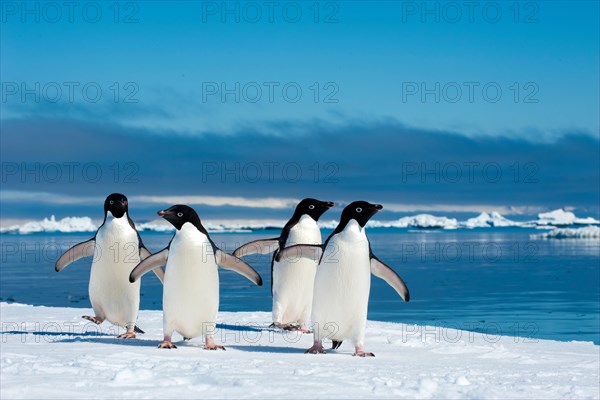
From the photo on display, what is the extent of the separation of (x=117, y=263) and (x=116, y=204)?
58 centimetres

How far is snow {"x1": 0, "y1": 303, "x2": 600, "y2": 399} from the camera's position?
5113 millimetres

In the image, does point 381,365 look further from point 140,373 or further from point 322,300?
point 140,373

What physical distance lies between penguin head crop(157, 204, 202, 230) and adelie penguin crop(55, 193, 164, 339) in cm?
102

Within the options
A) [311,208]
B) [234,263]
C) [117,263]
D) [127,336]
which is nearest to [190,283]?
[234,263]

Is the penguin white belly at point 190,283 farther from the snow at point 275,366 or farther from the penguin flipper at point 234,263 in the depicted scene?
the snow at point 275,366

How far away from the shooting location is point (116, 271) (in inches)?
321

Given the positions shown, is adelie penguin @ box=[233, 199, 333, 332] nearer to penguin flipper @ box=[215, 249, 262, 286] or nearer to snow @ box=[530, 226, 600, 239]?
penguin flipper @ box=[215, 249, 262, 286]

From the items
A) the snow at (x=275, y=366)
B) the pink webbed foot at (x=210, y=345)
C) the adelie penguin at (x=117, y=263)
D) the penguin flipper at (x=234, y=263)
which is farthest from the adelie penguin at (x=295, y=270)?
the pink webbed foot at (x=210, y=345)

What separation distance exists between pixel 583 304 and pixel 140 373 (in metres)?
17.8

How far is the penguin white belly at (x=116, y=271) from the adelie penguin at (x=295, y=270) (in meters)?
1.28

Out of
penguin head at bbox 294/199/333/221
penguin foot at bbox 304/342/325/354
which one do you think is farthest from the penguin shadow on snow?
penguin head at bbox 294/199/333/221

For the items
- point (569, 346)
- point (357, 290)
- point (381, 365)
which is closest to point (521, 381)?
point (381, 365)

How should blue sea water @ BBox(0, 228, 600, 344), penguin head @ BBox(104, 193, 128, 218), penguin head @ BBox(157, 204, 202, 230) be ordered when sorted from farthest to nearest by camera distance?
blue sea water @ BBox(0, 228, 600, 344) < penguin head @ BBox(104, 193, 128, 218) < penguin head @ BBox(157, 204, 202, 230)

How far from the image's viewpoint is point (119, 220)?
8102mm
